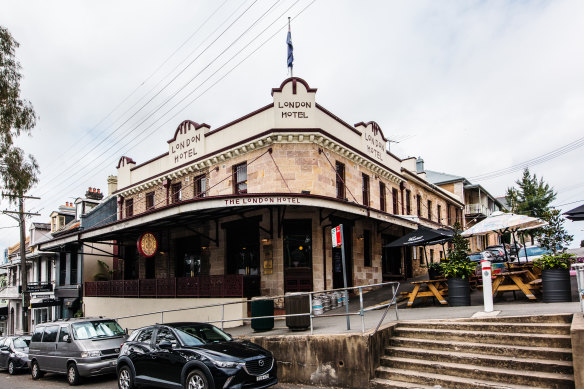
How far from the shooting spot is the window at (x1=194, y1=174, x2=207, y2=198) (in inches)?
768

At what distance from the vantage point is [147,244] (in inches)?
690

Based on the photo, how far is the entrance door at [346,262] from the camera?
670 inches

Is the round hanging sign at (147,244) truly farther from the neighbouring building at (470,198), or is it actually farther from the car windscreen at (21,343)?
the neighbouring building at (470,198)

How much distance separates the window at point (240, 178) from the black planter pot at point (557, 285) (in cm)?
1087

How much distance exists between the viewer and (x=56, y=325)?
1323 cm

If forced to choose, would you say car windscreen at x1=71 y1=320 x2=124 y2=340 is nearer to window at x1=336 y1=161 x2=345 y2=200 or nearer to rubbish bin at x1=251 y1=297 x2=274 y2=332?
rubbish bin at x1=251 y1=297 x2=274 y2=332

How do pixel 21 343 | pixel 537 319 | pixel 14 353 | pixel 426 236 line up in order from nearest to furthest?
pixel 537 319, pixel 426 236, pixel 14 353, pixel 21 343

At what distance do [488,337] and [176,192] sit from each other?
16.1 meters

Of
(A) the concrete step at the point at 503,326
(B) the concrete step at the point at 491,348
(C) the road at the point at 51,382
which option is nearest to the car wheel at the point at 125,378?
(C) the road at the point at 51,382

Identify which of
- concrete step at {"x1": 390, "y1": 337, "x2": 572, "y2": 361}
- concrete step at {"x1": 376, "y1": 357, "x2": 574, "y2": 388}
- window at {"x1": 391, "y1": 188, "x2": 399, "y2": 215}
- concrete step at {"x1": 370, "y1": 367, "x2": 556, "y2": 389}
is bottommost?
concrete step at {"x1": 370, "y1": 367, "x2": 556, "y2": 389}

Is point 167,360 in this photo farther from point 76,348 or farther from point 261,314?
point 76,348

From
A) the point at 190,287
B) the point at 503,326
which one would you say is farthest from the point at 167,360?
the point at 190,287

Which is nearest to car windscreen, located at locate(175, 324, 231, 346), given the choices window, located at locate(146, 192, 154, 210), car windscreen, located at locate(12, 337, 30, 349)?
car windscreen, located at locate(12, 337, 30, 349)

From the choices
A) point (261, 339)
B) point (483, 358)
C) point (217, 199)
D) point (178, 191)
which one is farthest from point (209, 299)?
point (483, 358)
